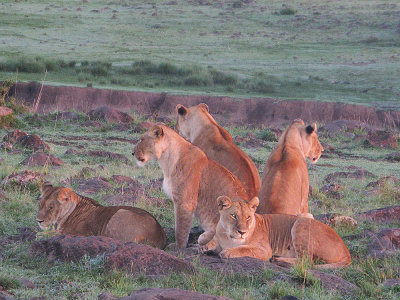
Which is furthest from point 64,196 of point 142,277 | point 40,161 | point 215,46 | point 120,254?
point 215,46

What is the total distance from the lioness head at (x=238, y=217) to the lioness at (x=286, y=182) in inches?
44.6

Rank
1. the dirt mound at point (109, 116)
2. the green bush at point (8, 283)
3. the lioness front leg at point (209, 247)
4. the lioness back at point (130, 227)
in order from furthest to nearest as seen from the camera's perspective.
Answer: the dirt mound at point (109, 116)
the lioness front leg at point (209, 247)
the lioness back at point (130, 227)
the green bush at point (8, 283)

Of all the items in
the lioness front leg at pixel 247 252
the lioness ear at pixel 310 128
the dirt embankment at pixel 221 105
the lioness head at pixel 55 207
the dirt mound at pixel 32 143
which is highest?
the lioness ear at pixel 310 128

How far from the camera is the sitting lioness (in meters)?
7.01

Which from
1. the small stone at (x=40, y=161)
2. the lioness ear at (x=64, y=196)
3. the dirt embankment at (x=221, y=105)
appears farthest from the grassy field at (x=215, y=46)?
the lioness ear at (x=64, y=196)

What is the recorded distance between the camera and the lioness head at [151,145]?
7.62m

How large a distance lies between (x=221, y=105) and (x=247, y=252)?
703 inches

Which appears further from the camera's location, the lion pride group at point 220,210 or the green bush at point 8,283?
the lion pride group at point 220,210

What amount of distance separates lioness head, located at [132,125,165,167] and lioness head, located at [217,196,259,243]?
120cm

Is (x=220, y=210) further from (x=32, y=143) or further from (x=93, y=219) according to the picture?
(x=32, y=143)

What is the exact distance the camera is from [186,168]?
758 cm

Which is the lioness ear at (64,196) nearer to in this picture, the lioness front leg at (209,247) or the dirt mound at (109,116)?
the lioness front leg at (209,247)

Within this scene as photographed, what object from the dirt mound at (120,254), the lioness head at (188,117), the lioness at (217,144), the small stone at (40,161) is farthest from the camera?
the small stone at (40,161)

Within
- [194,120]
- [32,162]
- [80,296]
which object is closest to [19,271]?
[80,296]
